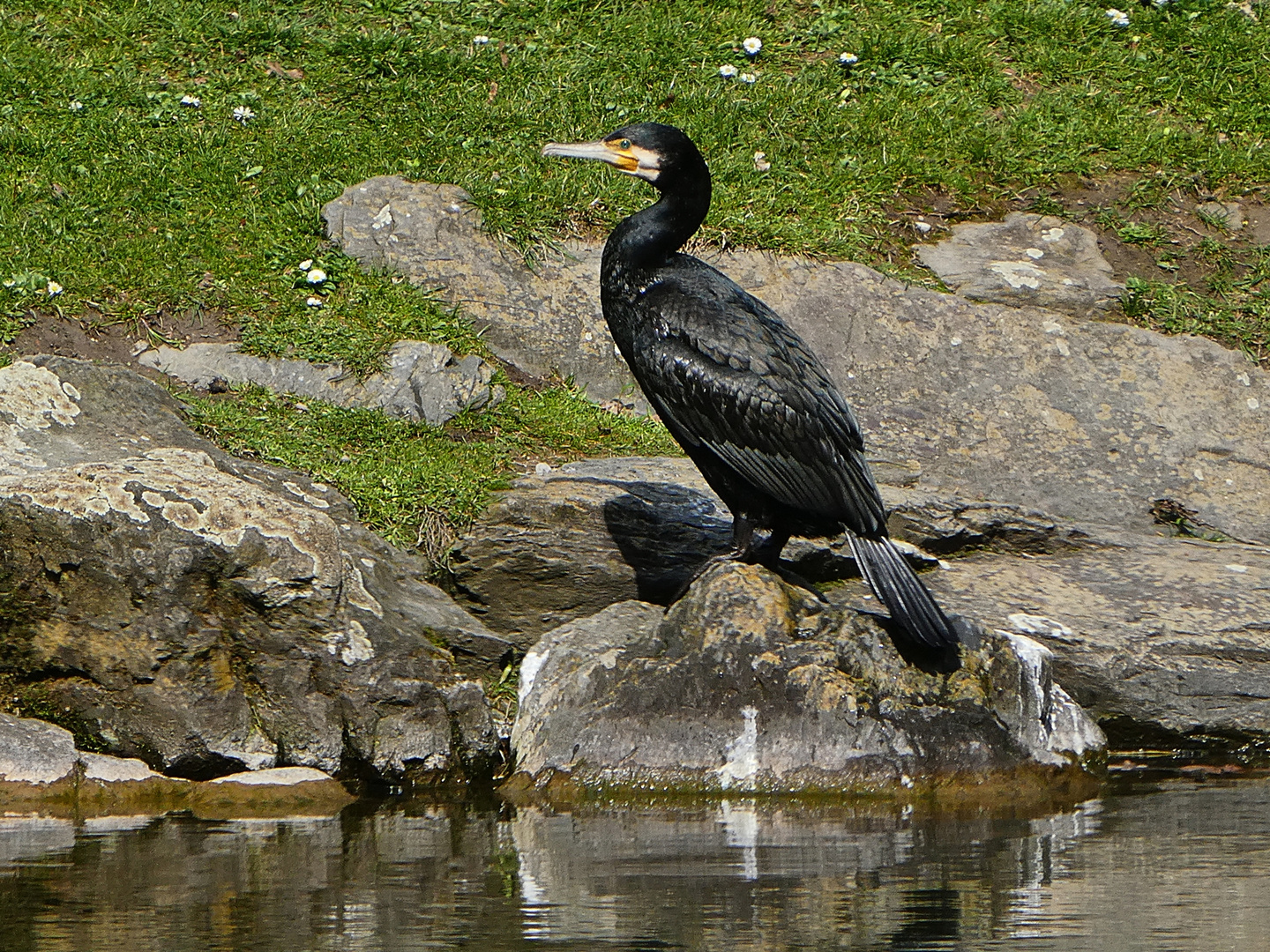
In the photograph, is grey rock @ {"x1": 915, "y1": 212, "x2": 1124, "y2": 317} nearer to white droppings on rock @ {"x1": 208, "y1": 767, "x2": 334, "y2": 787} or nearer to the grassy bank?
the grassy bank

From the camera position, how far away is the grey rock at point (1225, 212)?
31.0 feet

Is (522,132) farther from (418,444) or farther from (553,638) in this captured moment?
(553,638)

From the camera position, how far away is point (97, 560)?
4.84m

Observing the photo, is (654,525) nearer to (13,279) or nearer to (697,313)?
(697,313)

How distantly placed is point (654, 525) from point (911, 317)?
286 cm

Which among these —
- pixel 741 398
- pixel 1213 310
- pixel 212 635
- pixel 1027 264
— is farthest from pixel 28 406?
pixel 1213 310

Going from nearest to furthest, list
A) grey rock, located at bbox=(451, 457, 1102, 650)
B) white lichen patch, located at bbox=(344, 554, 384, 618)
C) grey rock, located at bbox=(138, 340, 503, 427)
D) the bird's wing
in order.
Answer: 1. white lichen patch, located at bbox=(344, 554, 384, 618)
2. the bird's wing
3. grey rock, located at bbox=(451, 457, 1102, 650)
4. grey rock, located at bbox=(138, 340, 503, 427)

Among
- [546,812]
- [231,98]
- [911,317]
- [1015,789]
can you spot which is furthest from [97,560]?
[231,98]

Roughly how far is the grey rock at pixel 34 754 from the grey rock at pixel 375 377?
2906mm

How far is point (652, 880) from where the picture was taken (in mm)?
3701

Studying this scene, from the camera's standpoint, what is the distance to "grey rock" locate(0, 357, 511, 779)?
4840 mm

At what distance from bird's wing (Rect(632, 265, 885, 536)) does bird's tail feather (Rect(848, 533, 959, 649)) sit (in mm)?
84

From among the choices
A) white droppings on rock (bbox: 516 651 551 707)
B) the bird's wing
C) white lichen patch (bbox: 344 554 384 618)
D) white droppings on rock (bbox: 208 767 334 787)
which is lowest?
white droppings on rock (bbox: 208 767 334 787)

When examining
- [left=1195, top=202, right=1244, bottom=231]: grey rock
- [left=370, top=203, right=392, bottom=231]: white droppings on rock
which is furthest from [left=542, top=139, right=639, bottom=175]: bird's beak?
[left=1195, top=202, right=1244, bottom=231]: grey rock
